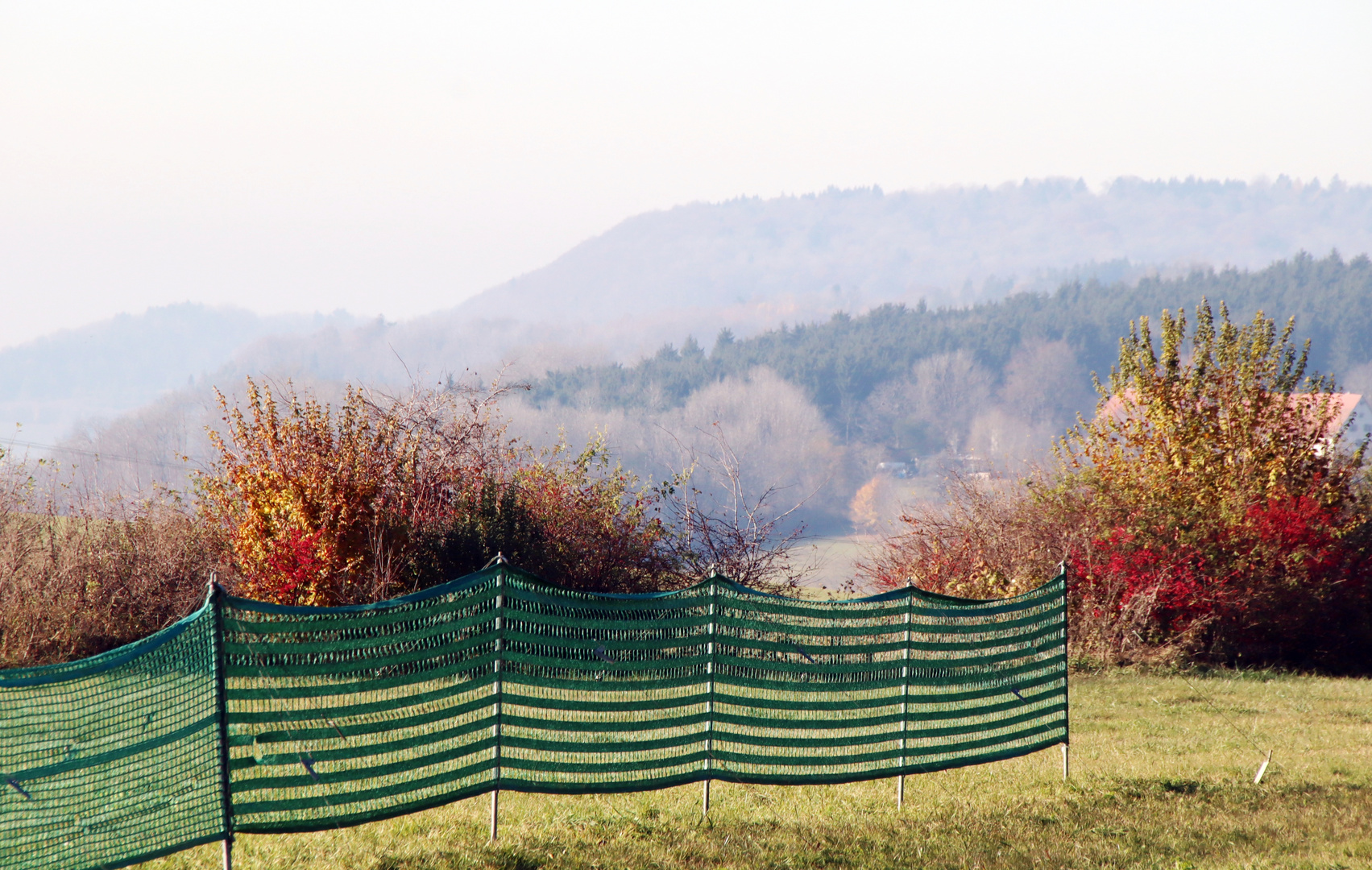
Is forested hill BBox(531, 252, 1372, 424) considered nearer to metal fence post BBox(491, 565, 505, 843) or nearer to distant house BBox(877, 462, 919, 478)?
distant house BBox(877, 462, 919, 478)

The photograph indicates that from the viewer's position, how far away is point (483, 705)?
554 cm

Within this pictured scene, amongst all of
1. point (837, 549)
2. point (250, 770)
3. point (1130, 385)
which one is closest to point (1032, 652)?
point (250, 770)

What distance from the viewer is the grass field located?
5.56 metres

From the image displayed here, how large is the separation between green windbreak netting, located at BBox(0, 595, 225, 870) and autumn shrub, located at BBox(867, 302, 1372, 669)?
13921mm

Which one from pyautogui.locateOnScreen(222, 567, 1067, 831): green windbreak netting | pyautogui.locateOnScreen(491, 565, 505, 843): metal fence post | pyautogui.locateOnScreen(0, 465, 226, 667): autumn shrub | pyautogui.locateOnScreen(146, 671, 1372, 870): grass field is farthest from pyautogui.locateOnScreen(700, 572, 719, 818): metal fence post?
pyautogui.locateOnScreen(0, 465, 226, 667): autumn shrub

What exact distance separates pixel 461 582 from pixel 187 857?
193 centimetres

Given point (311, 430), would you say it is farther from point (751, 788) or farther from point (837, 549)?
point (837, 549)

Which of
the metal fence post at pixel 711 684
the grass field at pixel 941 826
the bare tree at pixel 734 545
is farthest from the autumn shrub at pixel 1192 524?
the metal fence post at pixel 711 684

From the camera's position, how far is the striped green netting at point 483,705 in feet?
15.8

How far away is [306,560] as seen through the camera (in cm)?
1302

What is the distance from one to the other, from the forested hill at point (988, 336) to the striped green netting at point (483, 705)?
327 feet

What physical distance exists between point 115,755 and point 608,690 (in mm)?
2477

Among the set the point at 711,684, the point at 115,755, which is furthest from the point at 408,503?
the point at 115,755

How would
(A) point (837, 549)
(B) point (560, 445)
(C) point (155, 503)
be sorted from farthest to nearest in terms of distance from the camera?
(A) point (837, 549) < (B) point (560, 445) < (C) point (155, 503)
